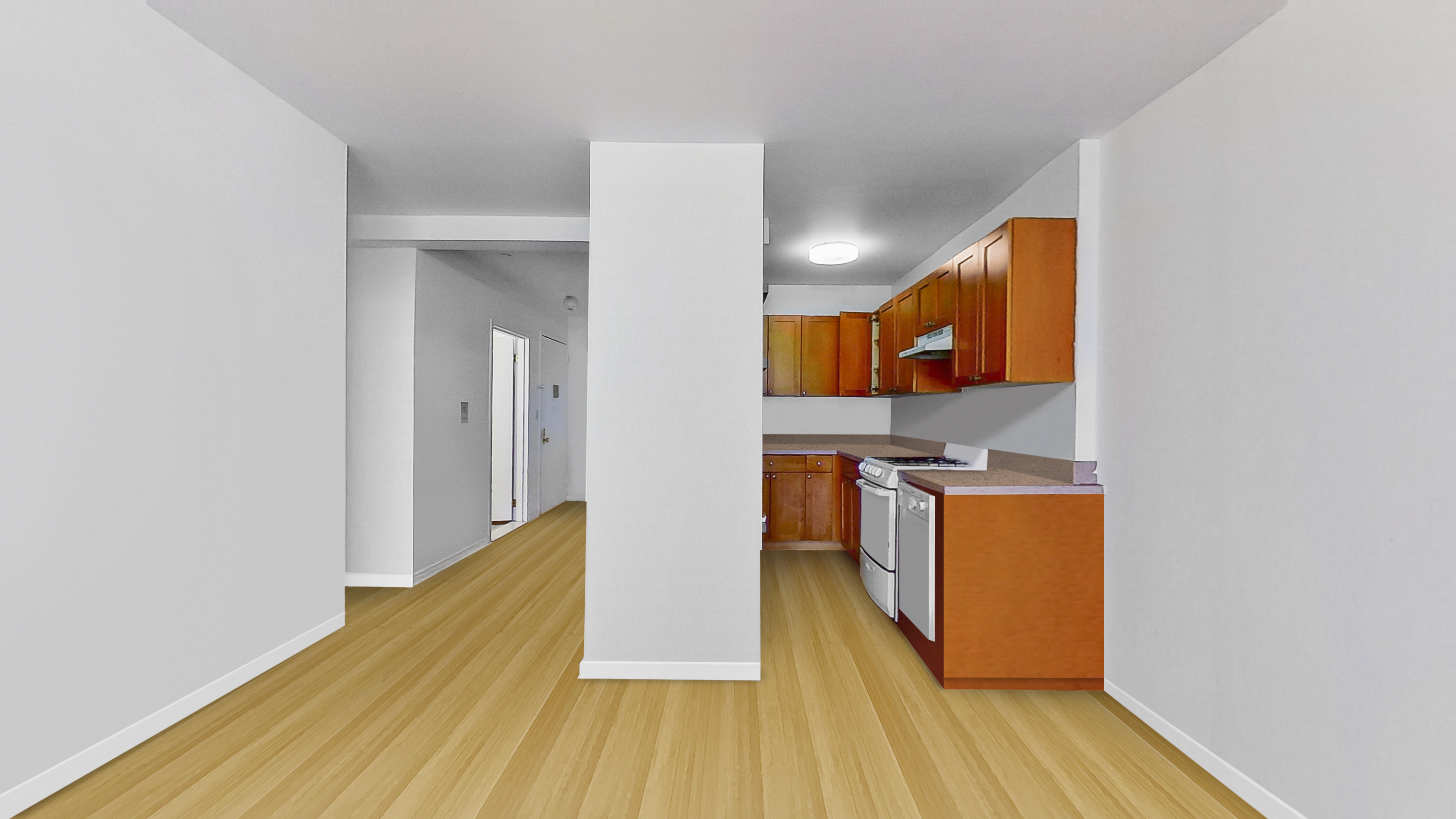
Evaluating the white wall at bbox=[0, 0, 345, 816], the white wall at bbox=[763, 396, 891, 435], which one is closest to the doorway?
the white wall at bbox=[763, 396, 891, 435]

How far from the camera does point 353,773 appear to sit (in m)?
1.99

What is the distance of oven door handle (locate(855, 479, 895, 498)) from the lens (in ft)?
10.8

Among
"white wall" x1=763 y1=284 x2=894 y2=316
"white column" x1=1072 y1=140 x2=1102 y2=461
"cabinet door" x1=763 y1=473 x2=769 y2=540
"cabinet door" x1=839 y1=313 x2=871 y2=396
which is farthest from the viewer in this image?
"white wall" x1=763 y1=284 x2=894 y2=316

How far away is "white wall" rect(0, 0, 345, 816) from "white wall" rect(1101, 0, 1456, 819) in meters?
3.80

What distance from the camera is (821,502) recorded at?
516 centimetres

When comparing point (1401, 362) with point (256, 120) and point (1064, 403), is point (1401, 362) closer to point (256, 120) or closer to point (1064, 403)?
point (1064, 403)

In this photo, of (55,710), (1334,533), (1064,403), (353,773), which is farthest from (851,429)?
(55,710)

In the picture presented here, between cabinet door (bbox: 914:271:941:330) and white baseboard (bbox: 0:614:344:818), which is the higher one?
cabinet door (bbox: 914:271:941:330)

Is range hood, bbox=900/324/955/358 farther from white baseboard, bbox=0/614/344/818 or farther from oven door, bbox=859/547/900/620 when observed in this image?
white baseboard, bbox=0/614/344/818

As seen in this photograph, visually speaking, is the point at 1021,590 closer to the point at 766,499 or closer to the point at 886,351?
the point at 886,351

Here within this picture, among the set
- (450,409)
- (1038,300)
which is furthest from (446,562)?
(1038,300)

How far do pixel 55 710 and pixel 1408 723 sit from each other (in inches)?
152

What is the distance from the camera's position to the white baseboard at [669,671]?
2.72m

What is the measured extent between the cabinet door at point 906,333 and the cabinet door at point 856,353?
869 mm
